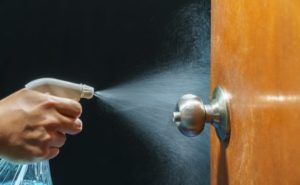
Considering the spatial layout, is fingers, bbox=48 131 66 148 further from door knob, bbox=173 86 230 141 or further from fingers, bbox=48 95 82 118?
door knob, bbox=173 86 230 141

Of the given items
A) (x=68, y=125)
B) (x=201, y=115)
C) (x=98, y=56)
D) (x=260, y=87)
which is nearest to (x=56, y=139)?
(x=68, y=125)

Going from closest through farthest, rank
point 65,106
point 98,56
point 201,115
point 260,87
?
point 260,87, point 201,115, point 65,106, point 98,56

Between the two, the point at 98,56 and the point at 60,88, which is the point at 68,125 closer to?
the point at 60,88

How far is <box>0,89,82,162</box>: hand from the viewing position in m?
0.61

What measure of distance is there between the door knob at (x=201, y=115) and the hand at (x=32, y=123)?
216 millimetres

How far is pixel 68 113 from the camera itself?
660 mm

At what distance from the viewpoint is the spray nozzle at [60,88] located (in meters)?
0.69

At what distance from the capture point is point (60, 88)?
2.27 ft

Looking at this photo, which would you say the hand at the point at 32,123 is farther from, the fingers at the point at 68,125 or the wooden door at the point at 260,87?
the wooden door at the point at 260,87

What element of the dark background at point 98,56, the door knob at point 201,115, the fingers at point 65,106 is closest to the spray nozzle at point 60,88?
the fingers at point 65,106

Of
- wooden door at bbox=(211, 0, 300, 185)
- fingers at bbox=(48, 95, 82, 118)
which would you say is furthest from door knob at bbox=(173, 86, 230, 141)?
fingers at bbox=(48, 95, 82, 118)

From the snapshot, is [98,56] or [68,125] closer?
[68,125]

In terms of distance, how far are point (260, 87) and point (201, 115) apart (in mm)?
146

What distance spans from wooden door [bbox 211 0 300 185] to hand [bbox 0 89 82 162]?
269 millimetres
